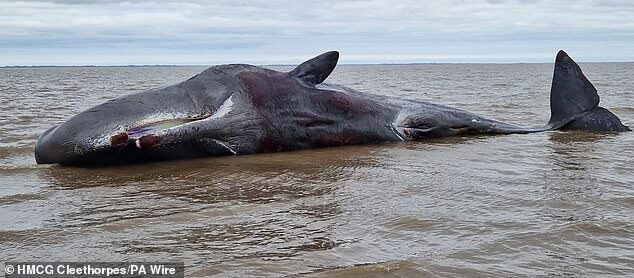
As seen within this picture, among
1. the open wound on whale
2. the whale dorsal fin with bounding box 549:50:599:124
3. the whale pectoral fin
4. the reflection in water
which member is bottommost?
the reflection in water

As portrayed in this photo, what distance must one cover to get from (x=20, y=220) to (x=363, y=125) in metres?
4.28

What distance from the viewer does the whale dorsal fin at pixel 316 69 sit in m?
7.58

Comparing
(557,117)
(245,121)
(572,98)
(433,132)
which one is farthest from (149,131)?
(572,98)

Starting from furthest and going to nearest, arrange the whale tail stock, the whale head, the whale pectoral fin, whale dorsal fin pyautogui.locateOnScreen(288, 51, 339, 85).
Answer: the whale tail stock, the whale pectoral fin, whale dorsal fin pyautogui.locateOnScreen(288, 51, 339, 85), the whale head

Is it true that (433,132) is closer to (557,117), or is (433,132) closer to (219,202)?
(557,117)

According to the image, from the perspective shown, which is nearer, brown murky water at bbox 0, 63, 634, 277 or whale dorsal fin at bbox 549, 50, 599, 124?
brown murky water at bbox 0, 63, 634, 277

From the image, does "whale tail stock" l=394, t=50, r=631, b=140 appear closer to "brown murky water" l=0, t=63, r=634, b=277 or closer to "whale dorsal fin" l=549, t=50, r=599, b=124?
"whale dorsal fin" l=549, t=50, r=599, b=124

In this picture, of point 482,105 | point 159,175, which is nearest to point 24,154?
point 159,175

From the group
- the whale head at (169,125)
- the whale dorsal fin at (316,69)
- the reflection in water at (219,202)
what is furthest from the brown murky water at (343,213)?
the whale dorsal fin at (316,69)

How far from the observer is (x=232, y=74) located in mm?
7148

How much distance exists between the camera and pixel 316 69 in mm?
7598

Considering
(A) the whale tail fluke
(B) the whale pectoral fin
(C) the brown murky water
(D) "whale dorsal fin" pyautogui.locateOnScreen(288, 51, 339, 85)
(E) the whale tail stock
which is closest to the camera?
(C) the brown murky water

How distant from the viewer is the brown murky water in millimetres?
3299

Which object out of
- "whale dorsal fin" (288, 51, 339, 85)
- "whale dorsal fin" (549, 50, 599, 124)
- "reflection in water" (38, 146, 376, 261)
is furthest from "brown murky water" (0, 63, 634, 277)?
"whale dorsal fin" (549, 50, 599, 124)
